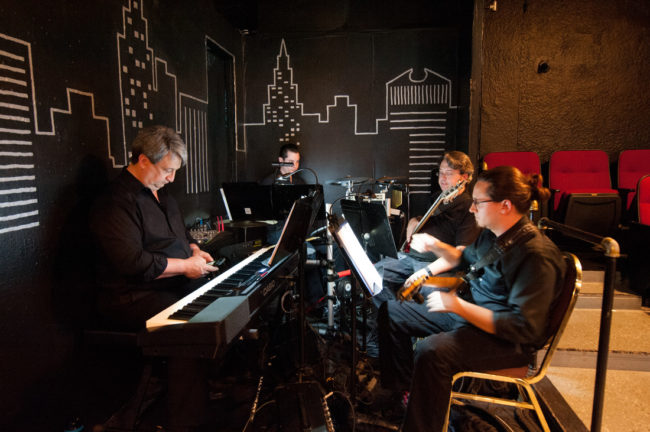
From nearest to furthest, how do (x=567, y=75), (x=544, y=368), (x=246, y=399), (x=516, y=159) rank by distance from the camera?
(x=544, y=368)
(x=246, y=399)
(x=516, y=159)
(x=567, y=75)

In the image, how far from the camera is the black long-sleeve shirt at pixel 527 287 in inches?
58.7

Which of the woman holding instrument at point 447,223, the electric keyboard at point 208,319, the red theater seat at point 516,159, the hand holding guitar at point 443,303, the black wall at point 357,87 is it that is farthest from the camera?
the black wall at point 357,87

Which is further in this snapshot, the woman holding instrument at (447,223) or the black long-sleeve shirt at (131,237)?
the woman holding instrument at (447,223)

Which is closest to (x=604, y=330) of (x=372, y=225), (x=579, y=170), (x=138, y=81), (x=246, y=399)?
(x=372, y=225)

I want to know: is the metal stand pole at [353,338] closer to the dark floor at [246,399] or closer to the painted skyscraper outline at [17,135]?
the dark floor at [246,399]

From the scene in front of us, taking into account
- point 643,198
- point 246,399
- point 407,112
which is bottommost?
point 246,399

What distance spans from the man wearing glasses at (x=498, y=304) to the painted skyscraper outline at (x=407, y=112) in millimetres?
3698

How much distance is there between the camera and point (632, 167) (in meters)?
4.71

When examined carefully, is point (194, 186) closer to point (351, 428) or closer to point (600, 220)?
point (351, 428)

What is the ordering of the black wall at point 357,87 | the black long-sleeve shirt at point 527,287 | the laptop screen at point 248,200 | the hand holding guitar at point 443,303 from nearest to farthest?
the black long-sleeve shirt at point 527,287, the hand holding guitar at point 443,303, the laptop screen at point 248,200, the black wall at point 357,87

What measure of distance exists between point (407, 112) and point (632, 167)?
118 inches

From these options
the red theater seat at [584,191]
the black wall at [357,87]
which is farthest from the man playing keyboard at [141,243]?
the red theater seat at [584,191]

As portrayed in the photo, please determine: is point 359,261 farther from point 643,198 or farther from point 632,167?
point 632,167

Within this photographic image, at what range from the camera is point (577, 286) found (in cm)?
150
